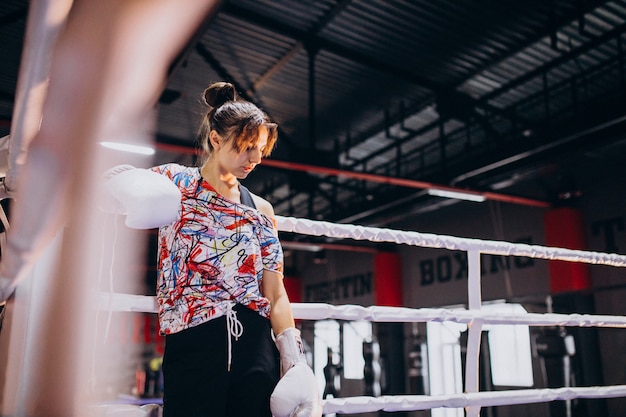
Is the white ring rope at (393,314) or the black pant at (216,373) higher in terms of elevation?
the white ring rope at (393,314)

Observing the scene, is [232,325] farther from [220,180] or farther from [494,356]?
[494,356]

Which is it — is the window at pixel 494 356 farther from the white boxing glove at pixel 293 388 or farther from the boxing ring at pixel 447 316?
the white boxing glove at pixel 293 388

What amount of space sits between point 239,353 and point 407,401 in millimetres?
772

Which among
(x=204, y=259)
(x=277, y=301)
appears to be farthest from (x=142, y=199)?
(x=277, y=301)

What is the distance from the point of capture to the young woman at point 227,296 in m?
0.97

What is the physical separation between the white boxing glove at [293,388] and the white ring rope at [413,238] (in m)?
0.44

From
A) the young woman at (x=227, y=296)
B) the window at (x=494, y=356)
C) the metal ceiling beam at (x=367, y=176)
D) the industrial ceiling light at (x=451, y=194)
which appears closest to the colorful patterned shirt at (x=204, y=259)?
the young woman at (x=227, y=296)

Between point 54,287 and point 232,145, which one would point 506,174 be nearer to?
point 232,145

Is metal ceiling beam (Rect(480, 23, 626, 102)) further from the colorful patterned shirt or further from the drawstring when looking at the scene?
the drawstring

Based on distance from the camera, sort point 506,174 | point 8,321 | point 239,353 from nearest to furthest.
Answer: point 8,321
point 239,353
point 506,174

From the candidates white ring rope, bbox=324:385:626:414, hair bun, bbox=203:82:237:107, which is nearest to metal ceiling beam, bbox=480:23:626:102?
white ring rope, bbox=324:385:626:414

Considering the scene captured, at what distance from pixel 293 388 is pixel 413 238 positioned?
85 centimetres

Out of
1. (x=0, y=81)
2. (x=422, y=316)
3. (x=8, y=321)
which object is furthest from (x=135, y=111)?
(x=0, y=81)

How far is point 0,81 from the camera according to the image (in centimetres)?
604
